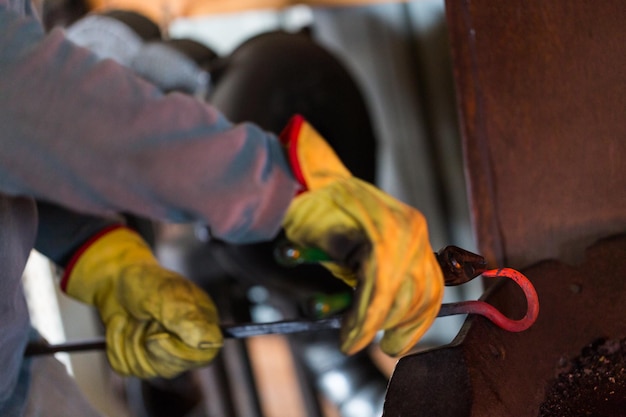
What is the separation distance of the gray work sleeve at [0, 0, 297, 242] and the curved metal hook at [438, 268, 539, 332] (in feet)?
0.90

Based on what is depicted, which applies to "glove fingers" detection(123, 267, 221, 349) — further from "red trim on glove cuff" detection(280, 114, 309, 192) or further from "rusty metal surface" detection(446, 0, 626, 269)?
"rusty metal surface" detection(446, 0, 626, 269)

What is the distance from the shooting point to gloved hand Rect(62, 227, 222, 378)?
107 centimetres

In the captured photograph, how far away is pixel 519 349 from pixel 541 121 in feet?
1.05

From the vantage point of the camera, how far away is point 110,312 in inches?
46.8

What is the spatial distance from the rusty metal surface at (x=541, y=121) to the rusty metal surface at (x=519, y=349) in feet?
0.22

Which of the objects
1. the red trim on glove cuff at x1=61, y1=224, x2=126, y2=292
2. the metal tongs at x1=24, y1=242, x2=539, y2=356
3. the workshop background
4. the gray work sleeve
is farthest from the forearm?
the workshop background

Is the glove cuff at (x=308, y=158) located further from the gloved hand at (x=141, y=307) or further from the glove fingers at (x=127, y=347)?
the glove fingers at (x=127, y=347)

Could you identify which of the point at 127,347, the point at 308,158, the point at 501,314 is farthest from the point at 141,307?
the point at 501,314

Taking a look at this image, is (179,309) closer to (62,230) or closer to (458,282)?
(62,230)

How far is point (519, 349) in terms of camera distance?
908 mm

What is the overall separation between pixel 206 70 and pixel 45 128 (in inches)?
47.6

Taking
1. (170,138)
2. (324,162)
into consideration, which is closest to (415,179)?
(324,162)

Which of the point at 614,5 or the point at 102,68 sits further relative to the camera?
the point at 614,5

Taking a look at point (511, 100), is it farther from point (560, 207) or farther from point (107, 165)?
point (107, 165)
